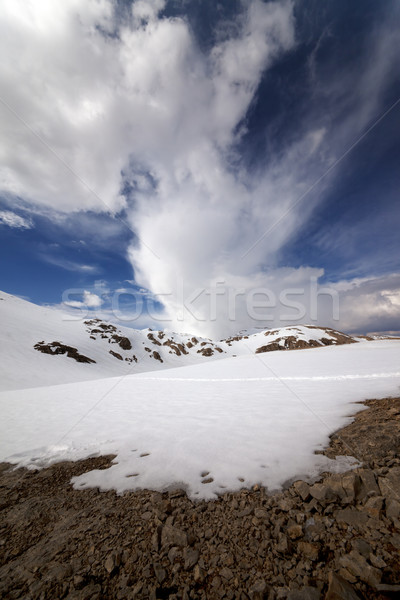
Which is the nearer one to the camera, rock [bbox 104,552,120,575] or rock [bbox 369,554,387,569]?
rock [bbox 369,554,387,569]

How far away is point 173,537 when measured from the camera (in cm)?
267

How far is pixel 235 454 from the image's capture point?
175 inches

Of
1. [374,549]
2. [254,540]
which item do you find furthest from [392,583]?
[254,540]

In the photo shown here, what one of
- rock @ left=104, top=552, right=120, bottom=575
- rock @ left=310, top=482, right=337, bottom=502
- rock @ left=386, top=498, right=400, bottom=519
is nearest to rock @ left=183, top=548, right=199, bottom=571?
rock @ left=104, top=552, right=120, bottom=575

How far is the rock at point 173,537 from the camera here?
2.59m

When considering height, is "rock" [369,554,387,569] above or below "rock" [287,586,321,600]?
above

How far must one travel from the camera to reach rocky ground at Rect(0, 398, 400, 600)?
2.08 m

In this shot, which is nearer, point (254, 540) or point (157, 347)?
point (254, 540)

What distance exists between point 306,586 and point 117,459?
4.29 metres

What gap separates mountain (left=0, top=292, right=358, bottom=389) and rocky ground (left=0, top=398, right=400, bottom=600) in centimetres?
3418

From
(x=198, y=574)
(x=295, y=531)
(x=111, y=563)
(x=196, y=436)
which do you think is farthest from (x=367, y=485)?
(x=196, y=436)

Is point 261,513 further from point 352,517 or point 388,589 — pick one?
point 388,589

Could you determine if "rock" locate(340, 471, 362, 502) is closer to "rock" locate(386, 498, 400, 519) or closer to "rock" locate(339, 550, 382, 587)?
"rock" locate(386, 498, 400, 519)

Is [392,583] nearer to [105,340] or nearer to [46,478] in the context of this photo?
[46,478]
